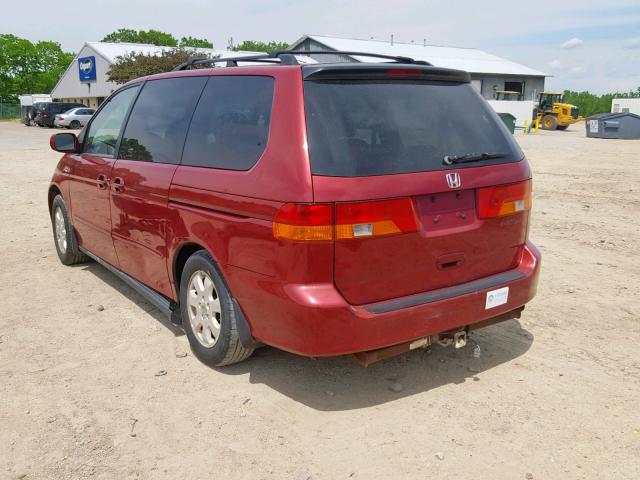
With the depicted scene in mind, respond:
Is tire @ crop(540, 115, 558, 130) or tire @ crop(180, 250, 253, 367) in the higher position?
tire @ crop(540, 115, 558, 130)

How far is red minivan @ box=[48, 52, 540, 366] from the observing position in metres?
3.04

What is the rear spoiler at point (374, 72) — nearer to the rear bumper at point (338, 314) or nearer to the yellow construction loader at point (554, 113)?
the rear bumper at point (338, 314)

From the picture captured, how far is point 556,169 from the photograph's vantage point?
15359 mm

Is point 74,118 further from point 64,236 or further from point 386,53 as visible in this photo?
point 64,236

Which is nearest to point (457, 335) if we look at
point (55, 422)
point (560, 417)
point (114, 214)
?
point (560, 417)

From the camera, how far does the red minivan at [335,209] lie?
3043 millimetres

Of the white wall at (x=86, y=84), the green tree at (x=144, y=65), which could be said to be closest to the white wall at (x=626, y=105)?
the green tree at (x=144, y=65)

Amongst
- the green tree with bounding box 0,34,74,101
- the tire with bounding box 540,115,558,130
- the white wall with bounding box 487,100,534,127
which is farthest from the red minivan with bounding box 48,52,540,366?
the green tree with bounding box 0,34,74,101

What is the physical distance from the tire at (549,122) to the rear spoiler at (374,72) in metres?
36.7

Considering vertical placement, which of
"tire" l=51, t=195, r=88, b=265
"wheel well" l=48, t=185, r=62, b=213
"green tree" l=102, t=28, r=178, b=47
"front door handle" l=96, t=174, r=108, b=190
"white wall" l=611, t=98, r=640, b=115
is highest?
"green tree" l=102, t=28, r=178, b=47

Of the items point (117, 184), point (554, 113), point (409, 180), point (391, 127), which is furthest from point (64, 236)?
point (554, 113)

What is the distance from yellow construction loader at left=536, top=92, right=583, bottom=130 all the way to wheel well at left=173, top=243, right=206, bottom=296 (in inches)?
1409

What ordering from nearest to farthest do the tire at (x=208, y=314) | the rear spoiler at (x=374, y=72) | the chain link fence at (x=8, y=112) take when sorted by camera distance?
the rear spoiler at (x=374, y=72) < the tire at (x=208, y=314) < the chain link fence at (x=8, y=112)

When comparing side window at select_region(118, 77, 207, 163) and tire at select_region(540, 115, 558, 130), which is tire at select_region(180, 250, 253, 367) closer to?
side window at select_region(118, 77, 207, 163)
